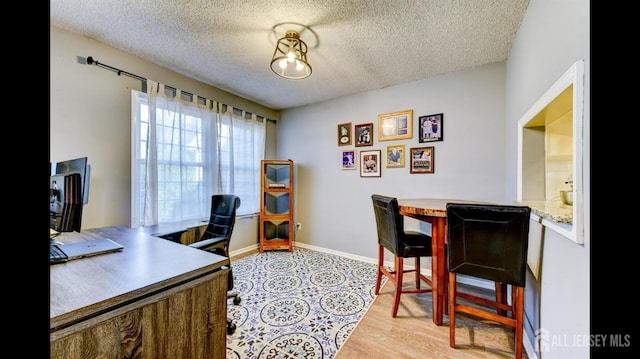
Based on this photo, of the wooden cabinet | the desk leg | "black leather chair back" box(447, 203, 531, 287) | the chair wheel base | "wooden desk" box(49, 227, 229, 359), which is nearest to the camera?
"wooden desk" box(49, 227, 229, 359)

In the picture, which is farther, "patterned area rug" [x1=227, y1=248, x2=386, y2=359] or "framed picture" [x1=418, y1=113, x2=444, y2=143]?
"framed picture" [x1=418, y1=113, x2=444, y2=143]

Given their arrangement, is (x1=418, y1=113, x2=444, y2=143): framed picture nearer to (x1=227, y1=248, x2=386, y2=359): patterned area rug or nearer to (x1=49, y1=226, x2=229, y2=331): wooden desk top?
(x1=227, y1=248, x2=386, y2=359): patterned area rug

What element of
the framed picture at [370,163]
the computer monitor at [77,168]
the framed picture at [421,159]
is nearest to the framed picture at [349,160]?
the framed picture at [370,163]

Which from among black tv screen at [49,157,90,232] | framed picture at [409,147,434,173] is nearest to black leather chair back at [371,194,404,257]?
framed picture at [409,147,434,173]

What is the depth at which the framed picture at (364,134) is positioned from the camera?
10.7ft

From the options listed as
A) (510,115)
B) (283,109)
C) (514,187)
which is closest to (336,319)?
(514,187)

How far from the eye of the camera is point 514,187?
2062 millimetres

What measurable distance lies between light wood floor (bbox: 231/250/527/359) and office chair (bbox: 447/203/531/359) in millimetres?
120

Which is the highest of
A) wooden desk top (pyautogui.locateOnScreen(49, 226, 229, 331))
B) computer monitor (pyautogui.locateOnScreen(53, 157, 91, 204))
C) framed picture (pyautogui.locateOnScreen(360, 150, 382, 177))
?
framed picture (pyautogui.locateOnScreen(360, 150, 382, 177))

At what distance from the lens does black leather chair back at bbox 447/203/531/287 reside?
4.53 feet
